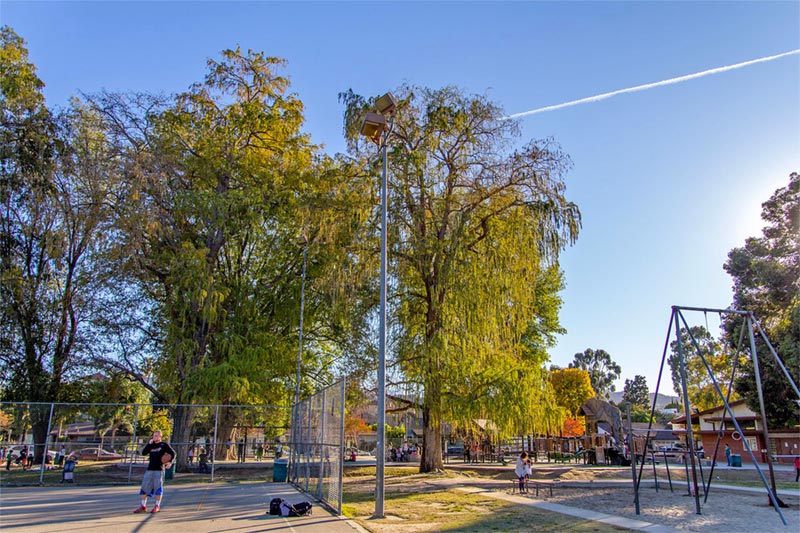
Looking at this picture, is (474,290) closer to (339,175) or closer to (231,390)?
(339,175)

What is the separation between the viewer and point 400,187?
76.4ft

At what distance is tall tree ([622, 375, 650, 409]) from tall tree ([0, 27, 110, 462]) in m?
109

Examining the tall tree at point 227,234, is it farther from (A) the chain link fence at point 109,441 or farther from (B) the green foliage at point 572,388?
(B) the green foliage at point 572,388

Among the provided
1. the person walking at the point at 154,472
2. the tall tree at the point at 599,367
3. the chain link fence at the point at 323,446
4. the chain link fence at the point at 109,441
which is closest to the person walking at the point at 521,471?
the chain link fence at the point at 323,446

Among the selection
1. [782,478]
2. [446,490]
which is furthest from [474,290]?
[782,478]

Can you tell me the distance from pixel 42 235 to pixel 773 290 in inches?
1720

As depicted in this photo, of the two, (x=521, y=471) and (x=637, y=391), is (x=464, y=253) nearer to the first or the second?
(x=521, y=471)

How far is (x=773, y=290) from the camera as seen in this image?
3606 cm

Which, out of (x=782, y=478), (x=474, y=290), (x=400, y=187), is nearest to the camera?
(x=474, y=290)

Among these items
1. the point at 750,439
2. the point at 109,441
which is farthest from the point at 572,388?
the point at 109,441

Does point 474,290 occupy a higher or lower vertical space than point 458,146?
lower

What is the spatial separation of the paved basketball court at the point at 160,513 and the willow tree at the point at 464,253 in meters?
7.01

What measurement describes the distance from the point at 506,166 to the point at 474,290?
5795mm

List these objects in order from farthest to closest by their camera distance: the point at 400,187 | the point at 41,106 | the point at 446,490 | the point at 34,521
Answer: the point at 41,106 < the point at 400,187 < the point at 446,490 < the point at 34,521
